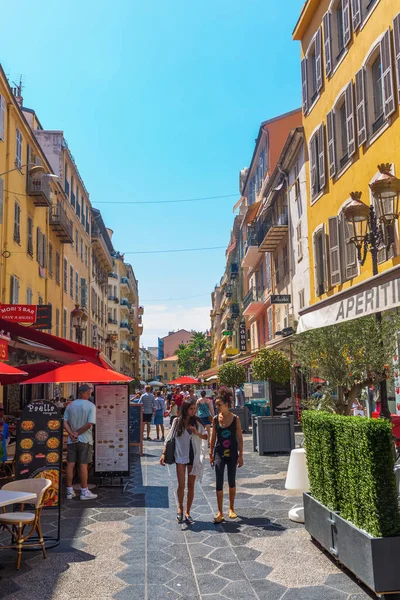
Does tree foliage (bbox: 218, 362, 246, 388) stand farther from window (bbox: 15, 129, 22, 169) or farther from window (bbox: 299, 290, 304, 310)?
window (bbox: 15, 129, 22, 169)

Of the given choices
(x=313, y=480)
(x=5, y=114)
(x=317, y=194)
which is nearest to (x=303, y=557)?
(x=313, y=480)

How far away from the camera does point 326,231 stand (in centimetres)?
1741

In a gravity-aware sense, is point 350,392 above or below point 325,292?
below

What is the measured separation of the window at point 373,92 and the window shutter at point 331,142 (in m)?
1.82

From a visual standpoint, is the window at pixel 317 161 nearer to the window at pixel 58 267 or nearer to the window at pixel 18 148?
the window at pixel 18 148

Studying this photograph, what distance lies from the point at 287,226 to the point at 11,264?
11620mm

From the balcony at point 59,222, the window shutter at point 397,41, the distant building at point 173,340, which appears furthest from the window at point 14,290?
the distant building at point 173,340

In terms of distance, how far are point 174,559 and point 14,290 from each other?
619 inches

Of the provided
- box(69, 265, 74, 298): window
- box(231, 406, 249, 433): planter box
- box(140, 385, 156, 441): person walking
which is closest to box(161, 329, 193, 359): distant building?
box(69, 265, 74, 298): window

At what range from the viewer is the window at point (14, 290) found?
20031mm

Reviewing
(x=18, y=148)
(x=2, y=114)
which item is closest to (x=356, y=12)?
(x=2, y=114)

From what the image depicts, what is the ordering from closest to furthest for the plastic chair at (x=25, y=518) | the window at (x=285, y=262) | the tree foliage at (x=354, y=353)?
the plastic chair at (x=25, y=518) → the tree foliage at (x=354, y=353) → the window at (x=285, y=262)

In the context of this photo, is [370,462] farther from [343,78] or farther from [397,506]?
[343,78]

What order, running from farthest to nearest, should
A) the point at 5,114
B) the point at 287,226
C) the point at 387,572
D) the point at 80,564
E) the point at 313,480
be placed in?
the point at 287,226
the point at 5,114
the point at 313,480
the point at 80,564
the point at 387,572
